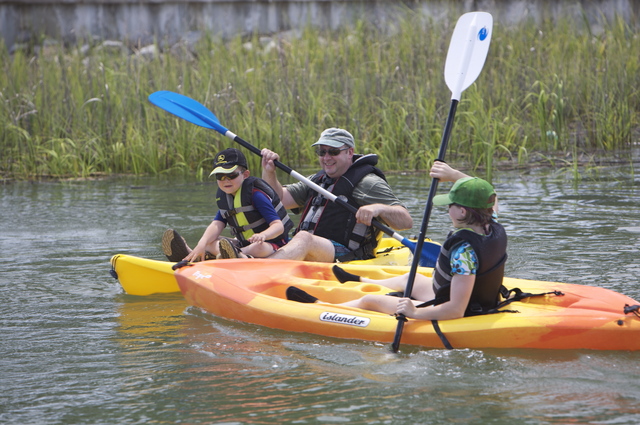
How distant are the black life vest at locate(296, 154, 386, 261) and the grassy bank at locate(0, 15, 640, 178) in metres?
3.27

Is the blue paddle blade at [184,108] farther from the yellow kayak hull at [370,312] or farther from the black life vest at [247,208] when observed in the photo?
the yellow kayak hull at [370,312]

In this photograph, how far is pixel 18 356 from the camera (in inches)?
144

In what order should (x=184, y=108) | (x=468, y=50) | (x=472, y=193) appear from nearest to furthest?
(x=472, y=193) < (x=468, y=50) < (x=184, y=108)

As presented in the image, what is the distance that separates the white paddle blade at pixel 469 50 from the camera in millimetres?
4676

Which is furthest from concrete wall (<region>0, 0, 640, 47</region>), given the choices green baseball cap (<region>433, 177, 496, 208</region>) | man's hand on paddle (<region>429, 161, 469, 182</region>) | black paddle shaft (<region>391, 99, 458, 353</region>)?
green baseball cap (<region>433, 177, 496, 208</region>)

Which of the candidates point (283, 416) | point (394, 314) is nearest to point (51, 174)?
point (394, 314)

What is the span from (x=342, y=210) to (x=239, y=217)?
23.5 inches

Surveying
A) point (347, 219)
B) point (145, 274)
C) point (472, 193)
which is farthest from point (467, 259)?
point (145, 274)

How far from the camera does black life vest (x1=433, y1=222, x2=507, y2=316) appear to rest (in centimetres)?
340

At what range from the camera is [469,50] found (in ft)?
15.5

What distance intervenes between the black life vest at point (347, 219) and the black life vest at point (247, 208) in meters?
0.22

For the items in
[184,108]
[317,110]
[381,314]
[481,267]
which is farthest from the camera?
[317,110]

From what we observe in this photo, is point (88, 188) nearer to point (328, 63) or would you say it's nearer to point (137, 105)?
point (137, 105)

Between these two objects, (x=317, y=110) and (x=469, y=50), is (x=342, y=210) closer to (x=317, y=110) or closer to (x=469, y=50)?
(x=469, y=50)
